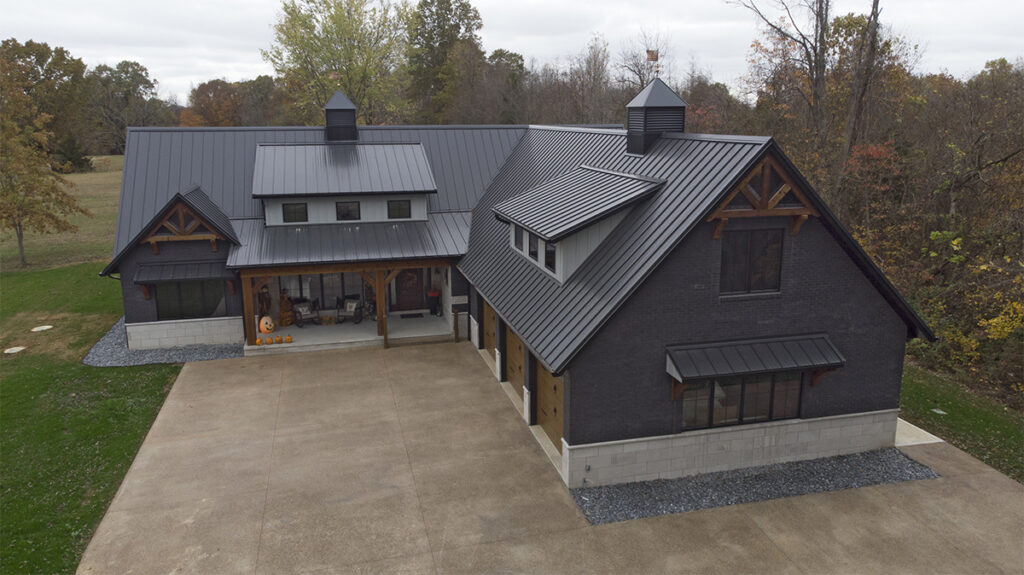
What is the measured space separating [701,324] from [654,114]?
576 cm

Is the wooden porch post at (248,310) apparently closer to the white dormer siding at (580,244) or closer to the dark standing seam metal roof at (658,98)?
the white dormer siding at (580,244)

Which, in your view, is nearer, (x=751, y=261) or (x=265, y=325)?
(x=751, y=261)

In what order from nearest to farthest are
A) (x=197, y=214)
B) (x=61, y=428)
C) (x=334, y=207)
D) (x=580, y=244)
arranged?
(x=580, y=244)
(x=61, y=428)
(x=197, y=214)
(x=334, y=207)

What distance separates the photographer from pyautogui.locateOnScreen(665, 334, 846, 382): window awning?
12336mm

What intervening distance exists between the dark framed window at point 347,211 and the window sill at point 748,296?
14015mm

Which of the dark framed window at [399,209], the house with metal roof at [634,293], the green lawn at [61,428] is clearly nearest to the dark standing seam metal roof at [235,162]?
the house with metal roof at [634,293]

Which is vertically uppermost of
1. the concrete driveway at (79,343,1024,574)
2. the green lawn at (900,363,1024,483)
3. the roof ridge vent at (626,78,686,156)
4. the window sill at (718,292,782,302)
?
the roof ridge vent at (626,78,686,156)

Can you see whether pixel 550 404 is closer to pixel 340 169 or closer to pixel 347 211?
pixel 347 211

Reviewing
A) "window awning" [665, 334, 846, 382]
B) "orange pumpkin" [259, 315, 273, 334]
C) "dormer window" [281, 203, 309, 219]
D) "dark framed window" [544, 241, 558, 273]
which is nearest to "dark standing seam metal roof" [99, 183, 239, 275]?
"dormer window" [281, 203, 309, 219]

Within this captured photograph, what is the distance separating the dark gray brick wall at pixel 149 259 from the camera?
2059 centimetres

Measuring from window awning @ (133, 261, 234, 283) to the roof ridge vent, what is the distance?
13.4 metres

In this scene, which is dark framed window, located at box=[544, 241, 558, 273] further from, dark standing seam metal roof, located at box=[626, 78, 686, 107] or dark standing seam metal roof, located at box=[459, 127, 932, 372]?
dark standing seam metal roof, located at box=[626, 78, 686, 107]

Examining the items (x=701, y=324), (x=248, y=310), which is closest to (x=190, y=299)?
(x=248, y=310)

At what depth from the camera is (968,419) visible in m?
16.0
